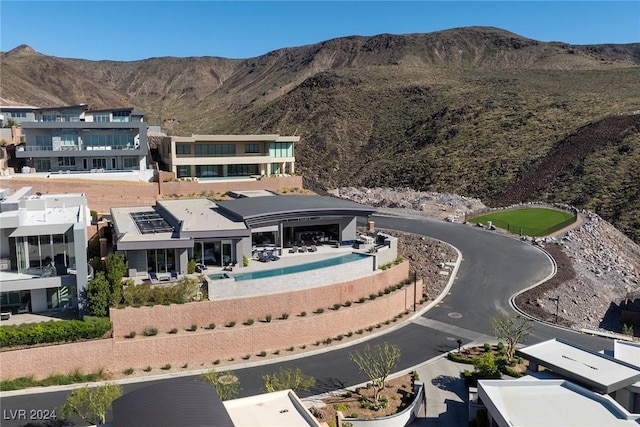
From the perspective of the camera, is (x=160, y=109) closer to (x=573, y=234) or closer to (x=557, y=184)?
(x=557, y=184)

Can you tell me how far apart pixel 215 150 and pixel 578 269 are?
1541 inches

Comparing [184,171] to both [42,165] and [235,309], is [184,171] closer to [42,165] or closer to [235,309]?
[42,165]

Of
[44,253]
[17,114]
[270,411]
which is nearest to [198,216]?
[44,253]

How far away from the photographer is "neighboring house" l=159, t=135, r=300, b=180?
57.4 meters

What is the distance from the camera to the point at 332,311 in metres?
32.1

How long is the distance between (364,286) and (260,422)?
702 inches

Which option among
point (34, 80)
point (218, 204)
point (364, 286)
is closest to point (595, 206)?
point (364, 286)

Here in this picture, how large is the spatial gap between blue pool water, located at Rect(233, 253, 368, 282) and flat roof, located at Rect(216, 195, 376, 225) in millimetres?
4360

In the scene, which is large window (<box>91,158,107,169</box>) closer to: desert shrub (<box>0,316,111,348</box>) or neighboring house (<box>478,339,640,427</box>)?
desert shrub (<box>0,316,111,348</box>)

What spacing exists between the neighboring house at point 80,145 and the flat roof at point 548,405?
4566 cm

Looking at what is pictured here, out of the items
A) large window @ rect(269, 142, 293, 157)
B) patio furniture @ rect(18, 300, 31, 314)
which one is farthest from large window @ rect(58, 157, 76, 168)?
patio furniture @ rect(18, 300, 31, 314)

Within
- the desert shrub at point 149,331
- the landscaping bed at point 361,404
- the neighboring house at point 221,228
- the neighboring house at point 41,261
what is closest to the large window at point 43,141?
Result: the neighboring house at point 221,228

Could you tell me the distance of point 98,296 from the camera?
26688mm

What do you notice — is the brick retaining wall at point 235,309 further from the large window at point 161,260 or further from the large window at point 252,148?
the large window at point 252,148
